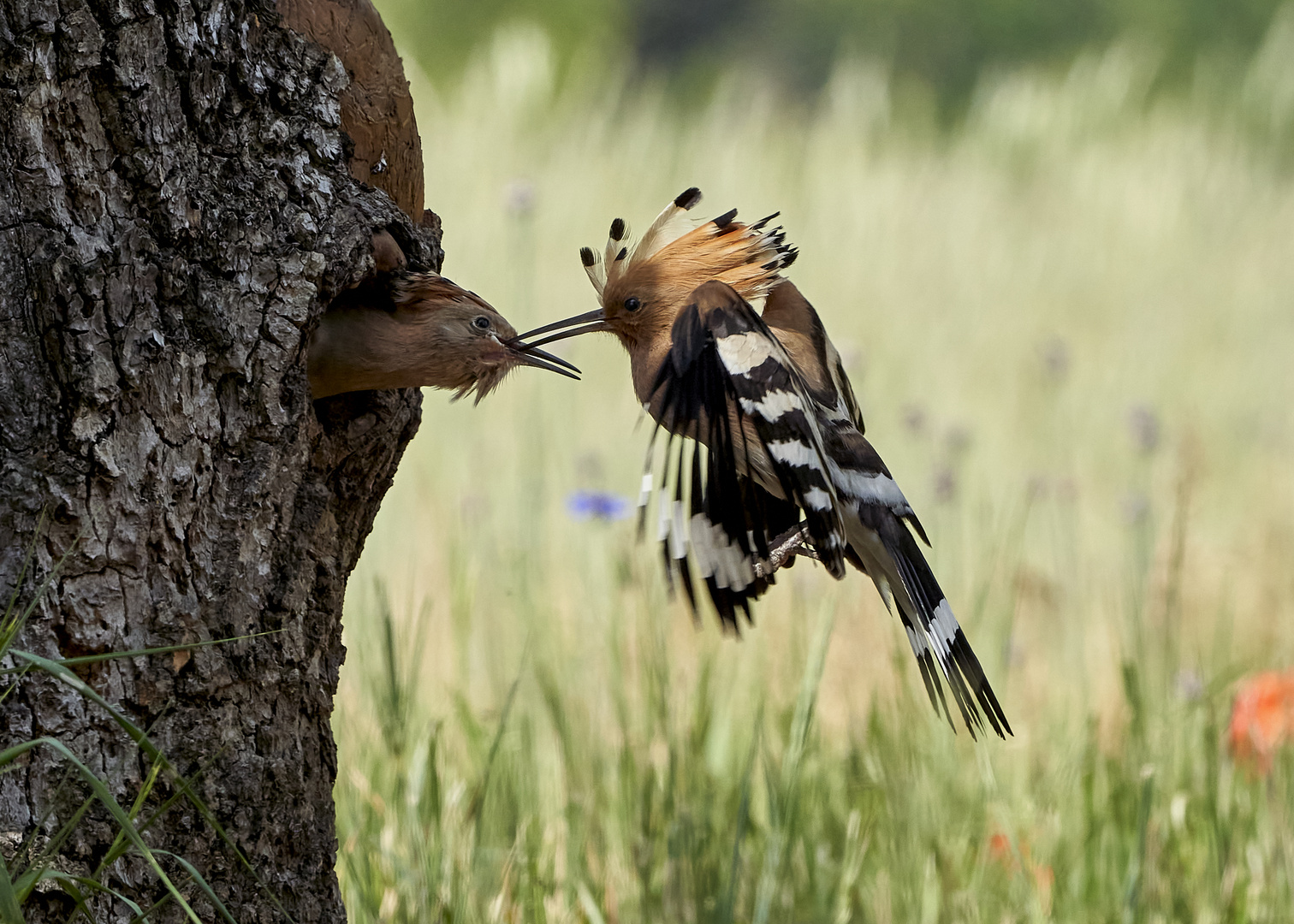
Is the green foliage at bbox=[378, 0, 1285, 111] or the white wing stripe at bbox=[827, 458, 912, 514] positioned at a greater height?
the green foliage at bbox=[378, 0, 1285, 111]

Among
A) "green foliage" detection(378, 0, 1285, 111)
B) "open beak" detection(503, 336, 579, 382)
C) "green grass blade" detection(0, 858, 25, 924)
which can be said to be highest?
"green foliage" detection(378, 0, 1285, 111)

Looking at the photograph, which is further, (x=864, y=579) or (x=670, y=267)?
(x=864, y=579)

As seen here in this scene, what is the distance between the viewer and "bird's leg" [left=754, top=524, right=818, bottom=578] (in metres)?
1.89

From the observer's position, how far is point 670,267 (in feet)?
6.58

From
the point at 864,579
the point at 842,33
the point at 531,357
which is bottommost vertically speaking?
the point at 531,357

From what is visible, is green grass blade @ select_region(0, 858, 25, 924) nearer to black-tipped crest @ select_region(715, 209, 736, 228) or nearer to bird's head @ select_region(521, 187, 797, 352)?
bird's head @ select_region(521, 187, 797, 352)

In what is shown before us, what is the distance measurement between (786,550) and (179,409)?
93 centimetres

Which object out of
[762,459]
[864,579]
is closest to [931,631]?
[762,459]

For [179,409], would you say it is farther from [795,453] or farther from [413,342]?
[795,453]

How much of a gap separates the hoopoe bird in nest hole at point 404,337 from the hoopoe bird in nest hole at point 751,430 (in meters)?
0.12

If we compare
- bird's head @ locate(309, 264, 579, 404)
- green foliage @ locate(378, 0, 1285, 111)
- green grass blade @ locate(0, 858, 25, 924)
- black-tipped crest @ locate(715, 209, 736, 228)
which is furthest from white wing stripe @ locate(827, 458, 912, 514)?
green foliage @ locate(378, 0, 1285, 111)

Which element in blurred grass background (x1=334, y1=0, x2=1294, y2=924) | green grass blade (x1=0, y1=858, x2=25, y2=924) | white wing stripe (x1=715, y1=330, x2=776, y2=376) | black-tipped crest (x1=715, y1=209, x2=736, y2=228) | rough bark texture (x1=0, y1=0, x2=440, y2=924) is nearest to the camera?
green grass blade (x1=0, y1=858, x2=25, y2=924)

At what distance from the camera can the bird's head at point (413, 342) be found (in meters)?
1.61

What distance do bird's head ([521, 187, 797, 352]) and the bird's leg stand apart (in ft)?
1.22
